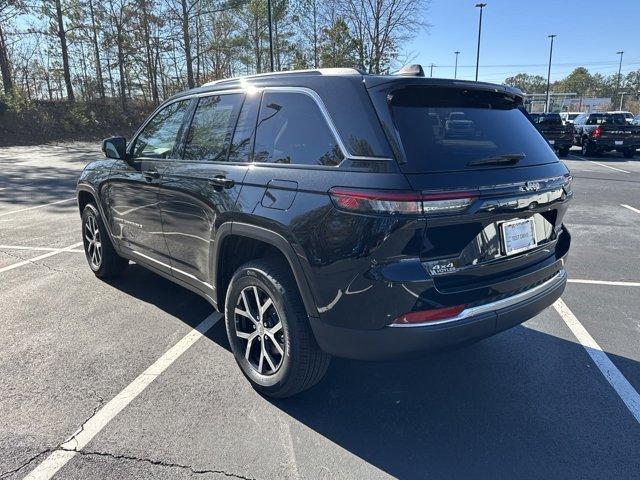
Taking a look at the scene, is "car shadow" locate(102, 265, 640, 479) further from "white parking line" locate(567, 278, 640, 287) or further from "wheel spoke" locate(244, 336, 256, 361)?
"white parking line" locate(567, 278, 640, 287)

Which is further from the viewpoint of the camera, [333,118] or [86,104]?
[86,104]

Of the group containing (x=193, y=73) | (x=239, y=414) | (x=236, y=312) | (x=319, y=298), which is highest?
(x=193, y=73)

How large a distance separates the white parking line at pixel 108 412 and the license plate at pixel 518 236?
2.39m

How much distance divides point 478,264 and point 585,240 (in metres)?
5.28

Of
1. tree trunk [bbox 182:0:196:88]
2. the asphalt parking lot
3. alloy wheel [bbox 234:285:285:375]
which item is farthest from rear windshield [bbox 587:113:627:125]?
tree trunk [bbox 182:0:196:88]

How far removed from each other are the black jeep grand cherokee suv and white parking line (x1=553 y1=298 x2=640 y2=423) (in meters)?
0.79

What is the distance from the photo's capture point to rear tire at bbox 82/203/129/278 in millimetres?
4992

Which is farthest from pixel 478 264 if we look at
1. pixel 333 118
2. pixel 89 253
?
pixel 89 253

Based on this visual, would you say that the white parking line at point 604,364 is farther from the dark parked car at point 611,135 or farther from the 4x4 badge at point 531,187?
the dark parked car at point 611,135

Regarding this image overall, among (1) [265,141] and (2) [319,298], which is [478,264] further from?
(1) [265,141]

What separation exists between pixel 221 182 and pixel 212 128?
22.0 inches

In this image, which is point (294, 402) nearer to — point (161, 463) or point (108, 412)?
point (161, 463)

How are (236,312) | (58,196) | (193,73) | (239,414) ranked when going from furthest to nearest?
1. (193,73)
2. (58,196)
3. (236,312)
4. (239,414)

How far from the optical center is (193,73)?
36.6 metres
